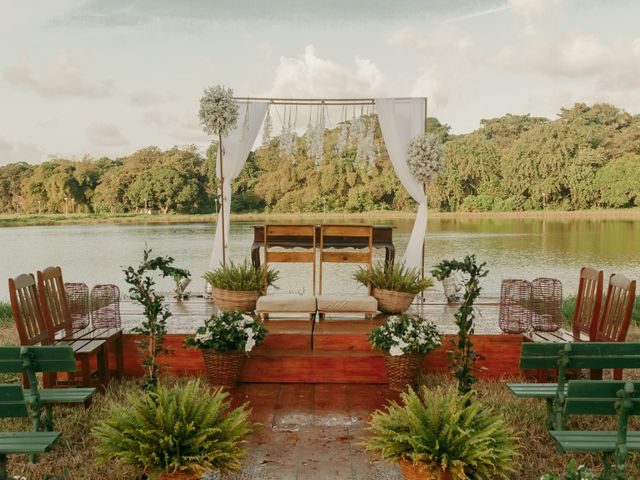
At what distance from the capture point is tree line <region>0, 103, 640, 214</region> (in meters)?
21.4

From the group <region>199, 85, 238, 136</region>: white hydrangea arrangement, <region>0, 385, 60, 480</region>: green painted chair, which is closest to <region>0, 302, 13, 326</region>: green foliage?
<region>199, 85, 238, 136</region>: white hydrangea arrangement

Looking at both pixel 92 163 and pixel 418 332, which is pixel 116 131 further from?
pixel 418 332

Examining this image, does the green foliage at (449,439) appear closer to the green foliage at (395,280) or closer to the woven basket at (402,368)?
the woven basket at (402,368)

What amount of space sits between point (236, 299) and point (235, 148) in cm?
273

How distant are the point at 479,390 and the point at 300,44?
19594 mm

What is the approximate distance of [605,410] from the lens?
279 cm

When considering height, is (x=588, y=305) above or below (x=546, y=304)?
above

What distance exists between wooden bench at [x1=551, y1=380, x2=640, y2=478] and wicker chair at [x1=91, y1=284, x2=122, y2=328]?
13.6ft

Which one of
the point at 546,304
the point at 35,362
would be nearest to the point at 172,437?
the point at 35,362

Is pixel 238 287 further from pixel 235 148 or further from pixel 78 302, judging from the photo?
pixel 235 148

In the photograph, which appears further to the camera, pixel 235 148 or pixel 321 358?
pixel 235 148

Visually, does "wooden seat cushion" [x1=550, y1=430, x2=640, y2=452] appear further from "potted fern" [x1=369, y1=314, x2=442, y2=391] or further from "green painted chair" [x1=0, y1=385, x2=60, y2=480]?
"green painted chair" [x1=0, y1=385, x2=60, y2=480]

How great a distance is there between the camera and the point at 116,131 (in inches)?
1026

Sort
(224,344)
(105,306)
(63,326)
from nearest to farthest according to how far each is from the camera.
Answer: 1. (224,344)
2. (63,326)
3. (105,306)
